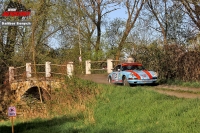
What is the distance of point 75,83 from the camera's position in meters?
19.8

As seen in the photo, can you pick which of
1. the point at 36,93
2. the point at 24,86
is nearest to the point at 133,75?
the point at 24,86

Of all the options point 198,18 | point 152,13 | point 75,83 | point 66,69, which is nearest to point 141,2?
point 152,13

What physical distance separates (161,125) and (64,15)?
29.9m

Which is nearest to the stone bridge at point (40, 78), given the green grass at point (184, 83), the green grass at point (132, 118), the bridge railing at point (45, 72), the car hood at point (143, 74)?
the bridge railing at point (45, 72)

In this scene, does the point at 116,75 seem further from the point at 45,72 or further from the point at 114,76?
the point at 45,72

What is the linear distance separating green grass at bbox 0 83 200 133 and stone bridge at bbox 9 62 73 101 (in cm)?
622

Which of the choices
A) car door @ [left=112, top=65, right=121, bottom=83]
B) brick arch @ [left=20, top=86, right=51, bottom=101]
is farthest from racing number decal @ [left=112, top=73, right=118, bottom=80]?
brick arch @ [left=20, top=86, right=51, bottom=101]

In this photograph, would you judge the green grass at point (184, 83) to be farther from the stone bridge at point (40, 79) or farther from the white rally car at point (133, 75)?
the stone bridge at point (40, 79)

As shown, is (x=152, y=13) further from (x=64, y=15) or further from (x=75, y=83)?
(x=75, y=83)

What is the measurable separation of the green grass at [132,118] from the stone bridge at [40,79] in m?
6.22

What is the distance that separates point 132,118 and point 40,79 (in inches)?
544

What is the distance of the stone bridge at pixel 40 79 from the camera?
22.6m

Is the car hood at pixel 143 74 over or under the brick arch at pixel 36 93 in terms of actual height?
over

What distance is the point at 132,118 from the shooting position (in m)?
11.8
